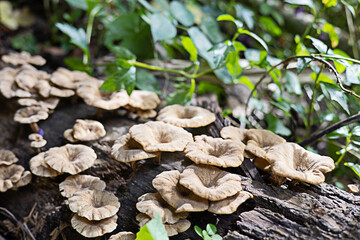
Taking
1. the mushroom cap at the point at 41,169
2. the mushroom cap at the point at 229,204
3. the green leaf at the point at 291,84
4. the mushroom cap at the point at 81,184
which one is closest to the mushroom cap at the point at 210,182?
the mushroom cap at the point at 229,204

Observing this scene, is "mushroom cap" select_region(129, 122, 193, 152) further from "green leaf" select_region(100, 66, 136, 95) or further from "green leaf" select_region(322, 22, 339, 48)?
"green leaf" select_region(322, 22, 339, 48)

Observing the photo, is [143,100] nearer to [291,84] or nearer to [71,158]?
[71,158]

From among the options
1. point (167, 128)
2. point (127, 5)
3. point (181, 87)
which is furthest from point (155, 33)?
point (127, 5)

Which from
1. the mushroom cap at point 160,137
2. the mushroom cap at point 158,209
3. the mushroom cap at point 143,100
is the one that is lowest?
the mushroom cap at point 158,209

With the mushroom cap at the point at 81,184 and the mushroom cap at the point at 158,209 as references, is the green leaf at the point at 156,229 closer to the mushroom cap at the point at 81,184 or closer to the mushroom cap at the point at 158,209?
the mushroom cap at the point at 158,209

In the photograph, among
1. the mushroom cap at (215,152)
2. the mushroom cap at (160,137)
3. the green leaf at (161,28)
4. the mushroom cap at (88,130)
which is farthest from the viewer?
the green leaf at (161,28)

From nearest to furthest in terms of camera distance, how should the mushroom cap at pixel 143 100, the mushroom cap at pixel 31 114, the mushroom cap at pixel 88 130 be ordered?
the mushroom cap at pixel 88 130, the mushroom cap at pixel 31 114, the mushroom cap at pixel 143 100

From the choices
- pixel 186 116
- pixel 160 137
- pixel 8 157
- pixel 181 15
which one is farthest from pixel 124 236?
pixel 181 15
